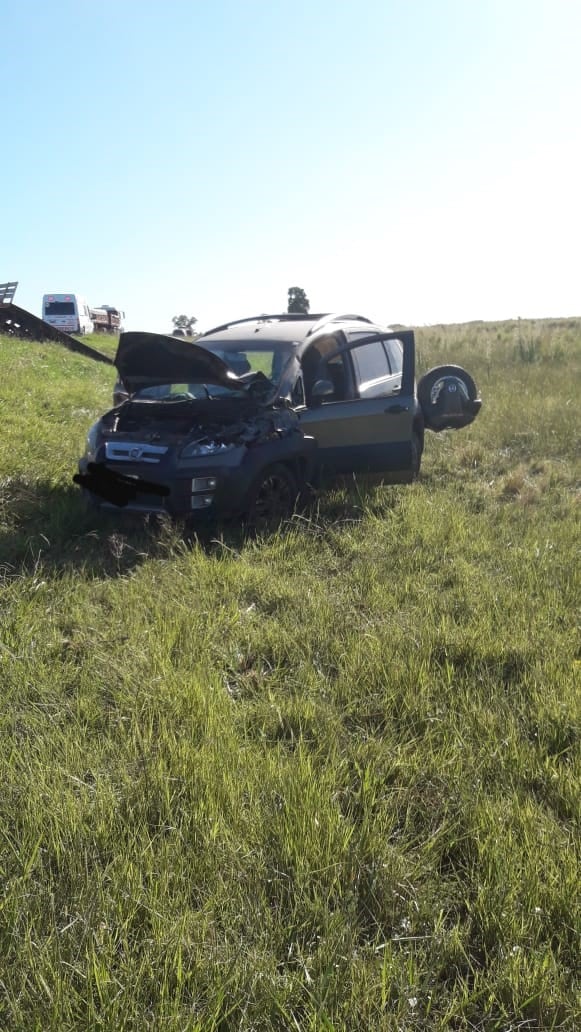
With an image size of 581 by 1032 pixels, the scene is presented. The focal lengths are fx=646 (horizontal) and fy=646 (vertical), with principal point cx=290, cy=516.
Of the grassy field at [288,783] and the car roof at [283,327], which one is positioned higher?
the car roof at [283,327]

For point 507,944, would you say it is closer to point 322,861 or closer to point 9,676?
point 322,861

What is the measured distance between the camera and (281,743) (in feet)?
8.24

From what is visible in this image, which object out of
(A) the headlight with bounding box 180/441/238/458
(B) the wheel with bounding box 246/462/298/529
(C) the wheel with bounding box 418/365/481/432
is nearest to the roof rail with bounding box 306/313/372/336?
(C) the wheel with bounding box 418/365/481/432

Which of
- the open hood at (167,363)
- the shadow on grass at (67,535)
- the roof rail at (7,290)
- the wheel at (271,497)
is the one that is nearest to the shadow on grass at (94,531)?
the shadow on grass at (67,535)

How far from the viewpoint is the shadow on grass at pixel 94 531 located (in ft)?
14.6

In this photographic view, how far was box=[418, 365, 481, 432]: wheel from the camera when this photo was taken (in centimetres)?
723

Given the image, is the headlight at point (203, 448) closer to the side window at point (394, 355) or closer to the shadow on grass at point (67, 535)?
the shadow on grass at point (67, 535)

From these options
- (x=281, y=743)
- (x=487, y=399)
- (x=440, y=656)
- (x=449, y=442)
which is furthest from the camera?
(x=487, y=399)

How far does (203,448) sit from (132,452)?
56 cm

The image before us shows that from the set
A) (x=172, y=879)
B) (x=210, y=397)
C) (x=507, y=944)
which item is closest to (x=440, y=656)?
(x=507, y=944)

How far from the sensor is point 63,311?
28062 millimetres

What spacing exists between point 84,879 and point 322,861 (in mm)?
701

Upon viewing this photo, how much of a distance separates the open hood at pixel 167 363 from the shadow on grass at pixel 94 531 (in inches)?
46.2

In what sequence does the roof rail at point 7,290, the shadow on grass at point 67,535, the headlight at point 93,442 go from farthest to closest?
1. the roof rail at point 7,290
2. the headlight at point 93,442
3. the shadow on grass at point 67,535
